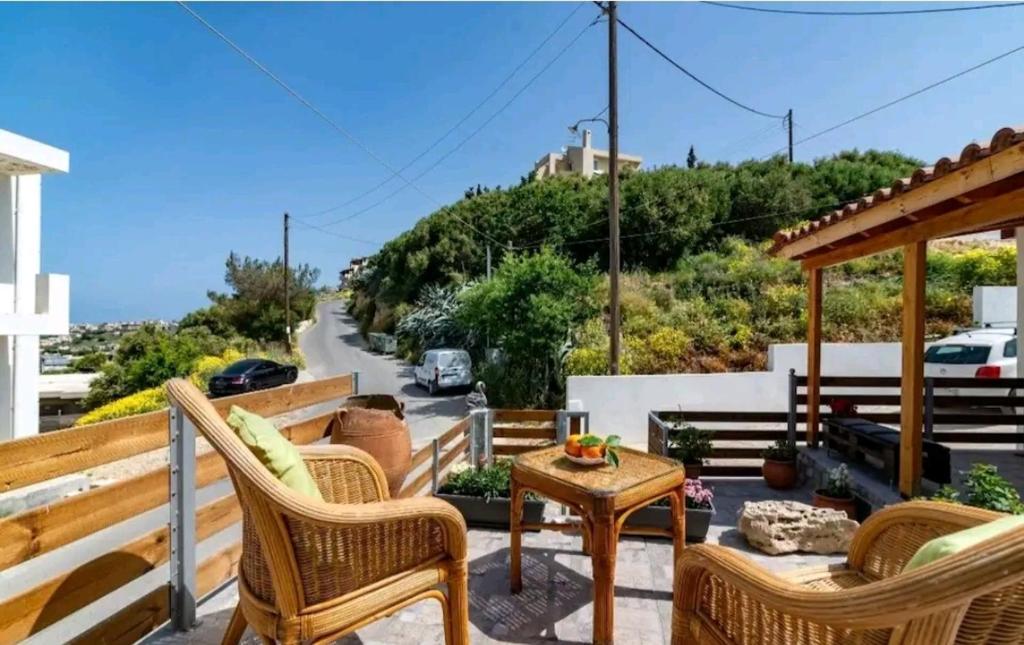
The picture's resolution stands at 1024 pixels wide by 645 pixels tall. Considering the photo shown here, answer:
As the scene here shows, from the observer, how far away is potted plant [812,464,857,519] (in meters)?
3.51

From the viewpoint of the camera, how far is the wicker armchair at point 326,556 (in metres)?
1.33

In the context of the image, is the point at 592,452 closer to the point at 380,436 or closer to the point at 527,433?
the point at 380,436

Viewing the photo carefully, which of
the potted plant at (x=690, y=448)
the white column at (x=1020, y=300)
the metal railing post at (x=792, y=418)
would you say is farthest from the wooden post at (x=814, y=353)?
the white column at (x=1020, y=300)

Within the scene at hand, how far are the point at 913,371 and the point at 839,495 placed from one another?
1.01 meters

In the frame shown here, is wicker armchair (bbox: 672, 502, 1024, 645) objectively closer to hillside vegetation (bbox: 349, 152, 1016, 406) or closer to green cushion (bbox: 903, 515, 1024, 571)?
green cushion (bbox: 903, 515, 1024, 571)

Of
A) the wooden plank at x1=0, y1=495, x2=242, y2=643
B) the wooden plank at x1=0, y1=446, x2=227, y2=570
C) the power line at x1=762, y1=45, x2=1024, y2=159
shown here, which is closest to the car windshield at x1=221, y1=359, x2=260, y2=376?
the wooden plank at x1=0, y1=495, x2=242, y2=643

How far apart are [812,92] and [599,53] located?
355 centimetres

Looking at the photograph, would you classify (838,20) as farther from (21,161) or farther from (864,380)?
(21,161)

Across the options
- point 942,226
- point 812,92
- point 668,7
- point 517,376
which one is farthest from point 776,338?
point 942,226

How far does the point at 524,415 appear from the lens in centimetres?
415

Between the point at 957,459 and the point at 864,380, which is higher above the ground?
the point at 864,380

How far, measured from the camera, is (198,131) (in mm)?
11023

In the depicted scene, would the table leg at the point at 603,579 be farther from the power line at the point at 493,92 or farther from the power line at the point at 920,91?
the power line at the point at 920,91

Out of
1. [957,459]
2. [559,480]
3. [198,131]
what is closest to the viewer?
[559,480]
